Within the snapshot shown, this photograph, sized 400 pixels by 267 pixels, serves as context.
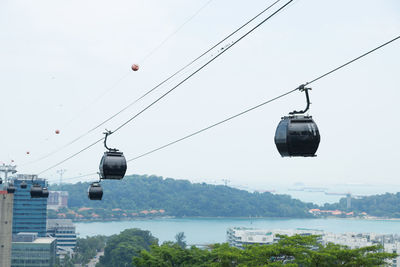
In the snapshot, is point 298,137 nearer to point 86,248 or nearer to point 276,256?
point 276,256

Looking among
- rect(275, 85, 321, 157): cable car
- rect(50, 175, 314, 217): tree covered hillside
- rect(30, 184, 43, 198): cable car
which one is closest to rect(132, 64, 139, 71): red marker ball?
rect(275, 85, 321, 157): cable car

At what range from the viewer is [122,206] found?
176 m

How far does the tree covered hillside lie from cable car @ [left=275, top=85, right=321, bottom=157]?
175178mm

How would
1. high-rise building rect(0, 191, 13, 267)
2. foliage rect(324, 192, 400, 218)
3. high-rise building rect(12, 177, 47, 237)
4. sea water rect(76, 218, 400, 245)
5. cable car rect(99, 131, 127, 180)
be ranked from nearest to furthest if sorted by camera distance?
1. cable car rect(99, 131, 127, 180)
2. high-rise building rect(0, 191, 13, 267)
3. high-rise building rect(12, 177, 47, 237)
4. sea water rect(76, 218, 400, 245)
5. foliage rect(324, 192, 400, 218)

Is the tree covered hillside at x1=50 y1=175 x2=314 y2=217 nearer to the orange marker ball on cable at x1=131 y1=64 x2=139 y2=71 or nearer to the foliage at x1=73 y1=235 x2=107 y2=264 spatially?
the foliage at x1=73 y1=235 x2=107 y2=264

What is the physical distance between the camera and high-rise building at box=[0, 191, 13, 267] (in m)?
33.1

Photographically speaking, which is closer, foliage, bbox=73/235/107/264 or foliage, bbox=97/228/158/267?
foliage, bbox=97/228/158/267

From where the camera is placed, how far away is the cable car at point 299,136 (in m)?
4.05

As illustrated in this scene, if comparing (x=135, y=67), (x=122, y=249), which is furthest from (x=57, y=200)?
(x=135, y=67)

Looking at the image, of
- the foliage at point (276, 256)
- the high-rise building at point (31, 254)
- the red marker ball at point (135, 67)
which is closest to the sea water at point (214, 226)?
the high-rise building at point (31, 254)

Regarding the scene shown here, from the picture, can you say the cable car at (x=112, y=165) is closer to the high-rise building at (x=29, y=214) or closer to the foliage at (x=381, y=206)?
the high-rise building at (x=29, y=214)

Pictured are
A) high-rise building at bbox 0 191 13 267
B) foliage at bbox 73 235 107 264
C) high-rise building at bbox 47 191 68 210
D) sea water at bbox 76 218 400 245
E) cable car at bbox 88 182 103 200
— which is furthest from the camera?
high-rise building at bbox 47 191 68 210

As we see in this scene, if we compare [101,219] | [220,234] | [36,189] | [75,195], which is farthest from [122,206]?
[36,189]

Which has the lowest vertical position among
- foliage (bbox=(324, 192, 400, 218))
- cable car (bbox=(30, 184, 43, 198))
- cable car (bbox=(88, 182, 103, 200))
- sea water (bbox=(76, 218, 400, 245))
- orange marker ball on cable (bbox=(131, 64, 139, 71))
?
sea water (bbox=(76, 218, 400, 245))
